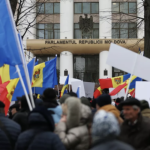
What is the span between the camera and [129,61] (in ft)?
20.2

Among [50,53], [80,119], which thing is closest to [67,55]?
[50,53]

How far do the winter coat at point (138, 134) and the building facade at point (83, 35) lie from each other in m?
27.2

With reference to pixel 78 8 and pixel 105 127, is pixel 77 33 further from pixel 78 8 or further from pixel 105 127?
pixel 105 127

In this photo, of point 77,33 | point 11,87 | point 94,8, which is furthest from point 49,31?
point 11,87

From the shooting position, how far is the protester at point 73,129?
332 cm

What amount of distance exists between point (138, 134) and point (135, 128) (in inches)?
4.0

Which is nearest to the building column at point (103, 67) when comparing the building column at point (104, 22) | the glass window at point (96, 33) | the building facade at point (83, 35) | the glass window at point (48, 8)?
the building facade at point (83, 35)

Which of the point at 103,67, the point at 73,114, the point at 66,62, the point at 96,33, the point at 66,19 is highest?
the point at 66,19

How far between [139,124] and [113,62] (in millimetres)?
2879

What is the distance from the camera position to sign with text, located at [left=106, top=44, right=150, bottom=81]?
615 centimetres

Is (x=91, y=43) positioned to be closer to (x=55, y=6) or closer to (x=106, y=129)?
(x=55, y=6)

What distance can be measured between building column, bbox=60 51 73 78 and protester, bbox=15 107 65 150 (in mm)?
28131

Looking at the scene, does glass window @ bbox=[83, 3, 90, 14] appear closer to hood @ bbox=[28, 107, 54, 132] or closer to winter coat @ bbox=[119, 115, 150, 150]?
winter coat @ bbox=[119, 115, 150, 150]

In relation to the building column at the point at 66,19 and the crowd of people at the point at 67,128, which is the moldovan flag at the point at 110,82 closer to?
the crowd of people at the point at 67,128
